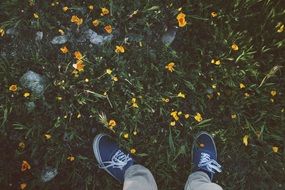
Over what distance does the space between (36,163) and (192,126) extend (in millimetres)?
1180

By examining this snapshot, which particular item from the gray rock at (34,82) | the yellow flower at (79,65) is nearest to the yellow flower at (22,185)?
the gray rock at (34,82)

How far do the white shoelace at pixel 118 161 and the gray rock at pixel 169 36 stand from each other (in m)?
0.90

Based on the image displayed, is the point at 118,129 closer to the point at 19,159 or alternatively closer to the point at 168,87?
the point at 168,87

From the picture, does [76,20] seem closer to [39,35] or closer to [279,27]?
[39,35]

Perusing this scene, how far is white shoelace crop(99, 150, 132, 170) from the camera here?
2.80 meters

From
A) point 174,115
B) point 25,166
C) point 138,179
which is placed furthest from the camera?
point 174,115

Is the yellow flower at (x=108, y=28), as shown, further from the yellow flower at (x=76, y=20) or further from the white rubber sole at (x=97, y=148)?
the white rubber sole at (x=97, y=148)

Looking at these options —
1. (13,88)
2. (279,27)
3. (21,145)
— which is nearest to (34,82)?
(13,88)

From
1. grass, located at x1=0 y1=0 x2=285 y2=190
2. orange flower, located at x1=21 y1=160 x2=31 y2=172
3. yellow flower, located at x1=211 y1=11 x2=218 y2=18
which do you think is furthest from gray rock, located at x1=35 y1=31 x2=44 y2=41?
yellow flower, located at x1=211 y1=11 x2=218 y2=18

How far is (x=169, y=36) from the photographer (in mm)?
2883

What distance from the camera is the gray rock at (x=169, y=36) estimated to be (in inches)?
113

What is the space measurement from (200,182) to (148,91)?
746 mm

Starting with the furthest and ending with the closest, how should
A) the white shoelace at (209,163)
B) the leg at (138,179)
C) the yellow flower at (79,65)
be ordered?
the white shoelace at (209,163), the yellow flower at (79,65), the leg at (138,179)

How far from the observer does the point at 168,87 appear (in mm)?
2826
